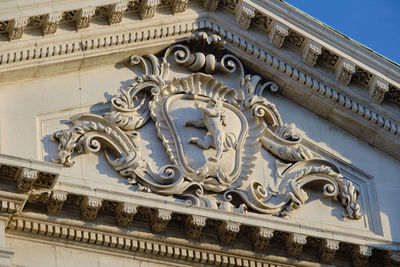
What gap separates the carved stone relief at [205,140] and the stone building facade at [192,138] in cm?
2

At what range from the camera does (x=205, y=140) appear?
2545 cm

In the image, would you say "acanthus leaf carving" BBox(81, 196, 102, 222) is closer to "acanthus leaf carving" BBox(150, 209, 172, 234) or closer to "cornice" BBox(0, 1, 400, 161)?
"acanthus leaf carving" BBox(150, 209, 172, 234)

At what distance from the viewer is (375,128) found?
26672mm

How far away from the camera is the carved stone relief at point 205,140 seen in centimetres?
2480

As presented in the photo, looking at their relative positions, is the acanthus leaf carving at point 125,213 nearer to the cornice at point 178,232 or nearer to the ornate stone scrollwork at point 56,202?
the cornice at point 178,232

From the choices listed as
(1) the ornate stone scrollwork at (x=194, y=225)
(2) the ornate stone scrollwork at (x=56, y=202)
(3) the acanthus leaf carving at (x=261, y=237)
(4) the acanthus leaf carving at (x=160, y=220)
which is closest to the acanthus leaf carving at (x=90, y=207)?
(2) the ornate stone scrollwork at (x=56, y=202)

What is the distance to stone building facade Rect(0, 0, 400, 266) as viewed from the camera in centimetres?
2398

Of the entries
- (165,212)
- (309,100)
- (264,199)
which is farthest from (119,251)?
(309,100)

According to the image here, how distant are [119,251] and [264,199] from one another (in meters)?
2.58

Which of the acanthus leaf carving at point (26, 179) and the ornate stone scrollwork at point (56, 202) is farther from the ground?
the acanthus leaf carving at point (26, 179)

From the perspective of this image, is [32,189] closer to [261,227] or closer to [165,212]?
[165,212]

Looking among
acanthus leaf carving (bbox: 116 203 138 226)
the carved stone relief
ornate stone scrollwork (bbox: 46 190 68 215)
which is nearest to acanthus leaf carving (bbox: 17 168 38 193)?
ornate stone scrollwork (bbox: 46 190 68 215)

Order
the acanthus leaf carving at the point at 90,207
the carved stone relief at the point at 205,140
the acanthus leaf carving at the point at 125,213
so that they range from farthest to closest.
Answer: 1. the carved stone relief at the point at 205,140
2. the acanthus leaf carving at the point at 125,213
3. the acanthus leaf carving at the point at 90,207

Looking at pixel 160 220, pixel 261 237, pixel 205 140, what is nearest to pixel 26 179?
pixel 160 220
